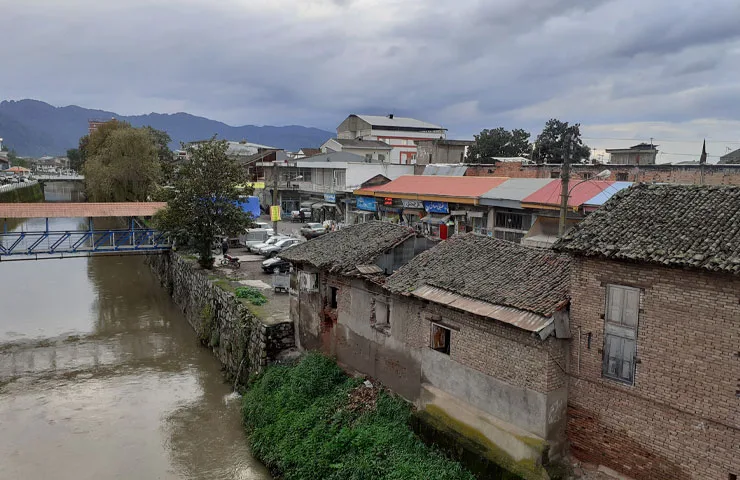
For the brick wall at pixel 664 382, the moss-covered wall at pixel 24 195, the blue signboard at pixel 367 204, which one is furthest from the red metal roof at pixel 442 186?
the moss-covered wall at pixel 24 195

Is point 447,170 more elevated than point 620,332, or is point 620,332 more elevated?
point 447,170

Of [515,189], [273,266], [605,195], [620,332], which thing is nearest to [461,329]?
[620,332]

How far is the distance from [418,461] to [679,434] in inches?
198

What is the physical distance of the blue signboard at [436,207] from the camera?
31781mm

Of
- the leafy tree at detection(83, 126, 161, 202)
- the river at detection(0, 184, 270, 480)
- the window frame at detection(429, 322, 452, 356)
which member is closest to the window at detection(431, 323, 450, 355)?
the window frame at detection(429, 322, 452, 356)

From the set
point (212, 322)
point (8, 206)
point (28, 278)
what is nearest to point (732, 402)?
point (212, 322)

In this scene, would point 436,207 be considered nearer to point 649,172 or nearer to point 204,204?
point 649,172

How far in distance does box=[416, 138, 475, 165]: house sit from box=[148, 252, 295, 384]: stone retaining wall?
25404mm

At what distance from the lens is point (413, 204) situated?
35.0m

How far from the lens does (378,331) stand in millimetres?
14680

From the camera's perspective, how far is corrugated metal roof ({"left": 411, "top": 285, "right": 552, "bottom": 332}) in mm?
9953

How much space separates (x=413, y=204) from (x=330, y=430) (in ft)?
74.3

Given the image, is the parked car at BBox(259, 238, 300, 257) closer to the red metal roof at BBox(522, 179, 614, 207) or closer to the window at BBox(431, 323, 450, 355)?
the red metal roof at BBox(522, 179, 614, 207)

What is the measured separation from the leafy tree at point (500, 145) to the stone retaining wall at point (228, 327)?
3481 centimetres
